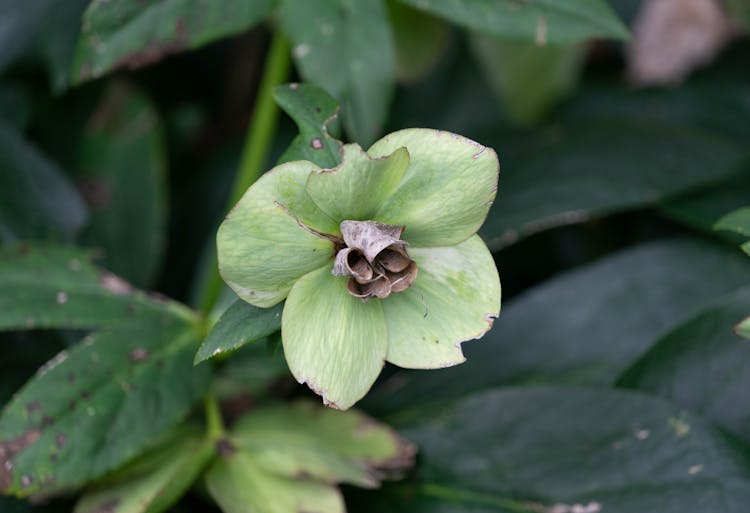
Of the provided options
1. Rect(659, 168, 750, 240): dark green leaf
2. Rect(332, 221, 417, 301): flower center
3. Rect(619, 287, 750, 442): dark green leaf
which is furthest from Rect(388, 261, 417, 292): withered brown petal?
Rect(659, 168, 750, 240): dark green leaf

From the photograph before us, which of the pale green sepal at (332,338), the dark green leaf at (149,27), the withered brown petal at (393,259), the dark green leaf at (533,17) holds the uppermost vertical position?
the dark green leaf at (533,17)

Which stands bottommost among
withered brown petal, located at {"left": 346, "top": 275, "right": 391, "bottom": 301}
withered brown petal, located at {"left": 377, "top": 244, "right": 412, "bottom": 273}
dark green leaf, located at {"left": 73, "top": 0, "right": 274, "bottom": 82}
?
withered brown petal, located at {"left": 346, "top": 275, "right": 391, "bottom": 301}

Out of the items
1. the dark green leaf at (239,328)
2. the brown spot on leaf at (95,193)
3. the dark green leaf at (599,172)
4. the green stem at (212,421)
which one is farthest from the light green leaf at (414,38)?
the dark green leaf at (239,328)

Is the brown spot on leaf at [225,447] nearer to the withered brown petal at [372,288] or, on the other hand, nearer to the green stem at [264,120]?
the green stem at [264,120]

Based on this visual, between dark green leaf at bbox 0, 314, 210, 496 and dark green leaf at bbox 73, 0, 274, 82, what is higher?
dark green leaf at bbox 73, 0, 274, 82

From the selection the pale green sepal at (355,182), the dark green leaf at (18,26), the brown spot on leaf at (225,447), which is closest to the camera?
the pale green sepal at (355,182)

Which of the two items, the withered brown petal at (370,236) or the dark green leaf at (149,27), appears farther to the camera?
the dark green leaf at (149,27)

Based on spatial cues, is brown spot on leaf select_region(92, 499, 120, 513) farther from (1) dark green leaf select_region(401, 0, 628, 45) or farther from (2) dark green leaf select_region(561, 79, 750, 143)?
(2) dark green leaf select_region(561, 79, 750, 143)

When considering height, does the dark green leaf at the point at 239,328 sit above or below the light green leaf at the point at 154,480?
above

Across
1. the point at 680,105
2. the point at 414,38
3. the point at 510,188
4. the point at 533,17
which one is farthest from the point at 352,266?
the point at 680,105
